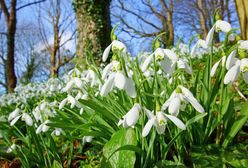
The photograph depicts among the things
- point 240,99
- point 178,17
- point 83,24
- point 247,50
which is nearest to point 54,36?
point 178,17

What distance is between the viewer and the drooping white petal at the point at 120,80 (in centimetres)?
113

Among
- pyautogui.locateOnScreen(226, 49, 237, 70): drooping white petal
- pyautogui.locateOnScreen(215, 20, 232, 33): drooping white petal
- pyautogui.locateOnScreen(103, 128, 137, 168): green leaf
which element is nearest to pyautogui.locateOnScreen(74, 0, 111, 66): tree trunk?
pyautogui.locateOnScreen(103, 128, 137, 168): green leaf

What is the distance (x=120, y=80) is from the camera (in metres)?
1.14

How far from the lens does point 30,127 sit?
198cm

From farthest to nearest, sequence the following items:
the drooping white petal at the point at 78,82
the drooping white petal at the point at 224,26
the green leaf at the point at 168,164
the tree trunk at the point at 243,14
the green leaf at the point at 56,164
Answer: the tree trunk at the point at 243,14 < the green leaf at the point at 56,164 < the drooping white petal at the point at 78,82 < the green leaf at the point at 168,164 < the drooping white petal at the point at 224,26

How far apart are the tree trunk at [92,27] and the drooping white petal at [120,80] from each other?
4.86m

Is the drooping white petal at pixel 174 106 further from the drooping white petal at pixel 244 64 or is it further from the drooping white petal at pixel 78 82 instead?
the drooping white petal at pixel 78 82

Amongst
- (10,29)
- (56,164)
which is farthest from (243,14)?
(10,29)

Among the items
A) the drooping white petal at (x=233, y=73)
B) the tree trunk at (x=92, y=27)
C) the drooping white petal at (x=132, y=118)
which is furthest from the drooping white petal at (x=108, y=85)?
the tree trunk at (x=92, y=27)

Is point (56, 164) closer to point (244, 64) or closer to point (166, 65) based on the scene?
point (166, 65)

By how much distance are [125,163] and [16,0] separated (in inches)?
520

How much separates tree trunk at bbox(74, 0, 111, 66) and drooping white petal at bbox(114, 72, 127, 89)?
15.9ft

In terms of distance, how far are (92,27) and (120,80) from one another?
5238 millimetres

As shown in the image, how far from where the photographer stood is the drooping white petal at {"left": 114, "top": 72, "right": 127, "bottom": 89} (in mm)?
1127
